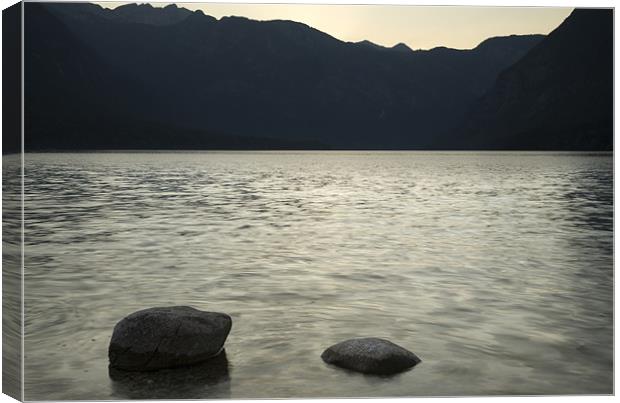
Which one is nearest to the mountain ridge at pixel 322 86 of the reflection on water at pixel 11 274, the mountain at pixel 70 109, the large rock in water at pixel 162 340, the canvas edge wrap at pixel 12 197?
the large rock in water at pixel 162 340

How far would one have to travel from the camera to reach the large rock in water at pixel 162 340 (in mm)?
9680

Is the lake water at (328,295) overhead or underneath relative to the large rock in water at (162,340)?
underneath

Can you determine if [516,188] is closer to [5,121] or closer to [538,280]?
[538,280]

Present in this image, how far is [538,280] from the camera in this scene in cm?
1683

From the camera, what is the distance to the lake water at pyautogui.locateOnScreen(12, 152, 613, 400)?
954 centimetres

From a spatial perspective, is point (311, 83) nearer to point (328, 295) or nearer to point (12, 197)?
point (328, 295)

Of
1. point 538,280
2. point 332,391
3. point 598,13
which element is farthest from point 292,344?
point 538,280

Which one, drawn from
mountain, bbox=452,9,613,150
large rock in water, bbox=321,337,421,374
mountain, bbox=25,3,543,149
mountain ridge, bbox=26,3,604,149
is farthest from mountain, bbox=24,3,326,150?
large rock in water, bbox=321,337,421,374

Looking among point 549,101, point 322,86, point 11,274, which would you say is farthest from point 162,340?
point 322,86

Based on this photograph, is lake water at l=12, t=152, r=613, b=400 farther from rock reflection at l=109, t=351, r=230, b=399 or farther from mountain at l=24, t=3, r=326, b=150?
mountain at l=24, t=3, r=326, b=150

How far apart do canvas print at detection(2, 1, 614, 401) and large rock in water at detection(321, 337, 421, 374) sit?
3 centimetres

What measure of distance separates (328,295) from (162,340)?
20.1 feet

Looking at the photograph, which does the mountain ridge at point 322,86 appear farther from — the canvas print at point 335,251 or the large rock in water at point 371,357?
the large rock in water at point 371,357

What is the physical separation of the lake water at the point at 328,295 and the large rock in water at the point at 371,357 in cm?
14
